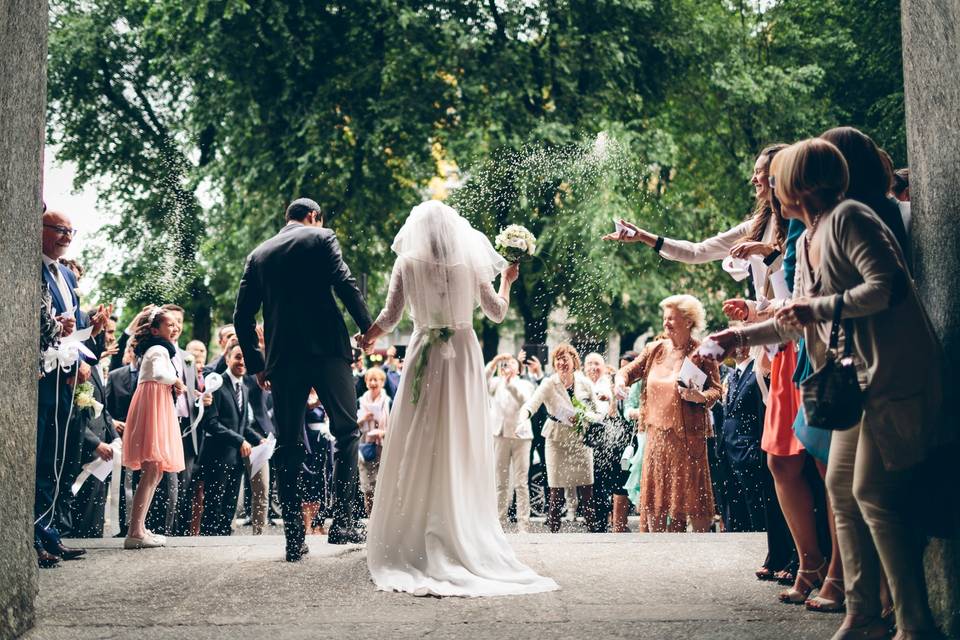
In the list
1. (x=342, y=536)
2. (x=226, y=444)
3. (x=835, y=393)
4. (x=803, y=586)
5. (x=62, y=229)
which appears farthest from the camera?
(x=226, y=444)

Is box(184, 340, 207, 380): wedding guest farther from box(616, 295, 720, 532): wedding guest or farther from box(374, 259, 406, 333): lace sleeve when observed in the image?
box(374, 259, 406, 333): lace sleeve

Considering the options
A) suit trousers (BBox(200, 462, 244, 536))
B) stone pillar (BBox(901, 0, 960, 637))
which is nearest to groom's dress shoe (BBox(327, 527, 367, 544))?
suit trousers (BBox(200, 462, 244, 536))

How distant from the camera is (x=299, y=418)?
667 cm

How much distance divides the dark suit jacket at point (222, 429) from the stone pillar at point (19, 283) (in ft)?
18.9

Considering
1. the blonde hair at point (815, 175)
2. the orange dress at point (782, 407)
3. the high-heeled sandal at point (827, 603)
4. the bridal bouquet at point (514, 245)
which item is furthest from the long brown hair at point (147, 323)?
the blonde hair at point (815, 175)

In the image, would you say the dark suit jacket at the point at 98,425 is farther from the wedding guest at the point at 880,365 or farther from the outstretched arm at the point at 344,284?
the wedding guest at the point at 880,365

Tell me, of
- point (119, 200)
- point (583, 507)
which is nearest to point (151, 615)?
point (583, 507)

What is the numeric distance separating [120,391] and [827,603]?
755cm

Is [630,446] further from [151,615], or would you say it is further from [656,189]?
[656,189]

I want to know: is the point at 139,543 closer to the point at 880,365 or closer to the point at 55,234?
the point at 55,234

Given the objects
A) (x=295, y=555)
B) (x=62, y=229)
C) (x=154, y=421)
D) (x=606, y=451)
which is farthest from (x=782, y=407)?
(x=606, y=451)

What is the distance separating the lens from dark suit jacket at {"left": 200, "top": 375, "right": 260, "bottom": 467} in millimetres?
10484

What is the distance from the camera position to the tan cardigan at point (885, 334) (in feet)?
12.9

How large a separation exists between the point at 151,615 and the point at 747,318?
345 cm
